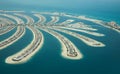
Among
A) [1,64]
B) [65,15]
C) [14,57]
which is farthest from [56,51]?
[65,15]

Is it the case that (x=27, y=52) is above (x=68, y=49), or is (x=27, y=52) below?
below

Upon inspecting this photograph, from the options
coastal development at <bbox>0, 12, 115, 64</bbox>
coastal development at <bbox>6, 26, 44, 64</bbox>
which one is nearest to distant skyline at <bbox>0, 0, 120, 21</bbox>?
coastal development at <bbox>0, 12, 115, 64</bbox>

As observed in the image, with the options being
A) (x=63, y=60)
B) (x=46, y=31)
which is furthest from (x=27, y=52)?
(x=46, y=31)

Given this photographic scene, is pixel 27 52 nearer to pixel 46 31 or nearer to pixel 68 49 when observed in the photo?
pixel 68 49

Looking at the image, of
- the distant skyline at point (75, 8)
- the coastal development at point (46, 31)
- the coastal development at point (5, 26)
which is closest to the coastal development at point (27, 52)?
the coastal development at point (46, 31)

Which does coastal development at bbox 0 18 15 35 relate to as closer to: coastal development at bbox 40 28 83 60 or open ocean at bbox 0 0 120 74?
open ocean at bbox 0 0 120 74

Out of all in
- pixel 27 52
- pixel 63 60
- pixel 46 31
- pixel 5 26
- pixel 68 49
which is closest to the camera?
pixel 63 60

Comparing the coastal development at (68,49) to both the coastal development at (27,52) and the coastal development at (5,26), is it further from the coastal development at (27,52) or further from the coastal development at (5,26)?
the coastal development at (5,26)

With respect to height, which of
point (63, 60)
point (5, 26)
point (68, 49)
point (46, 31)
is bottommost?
point (63, 60)

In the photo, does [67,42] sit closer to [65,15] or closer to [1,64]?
[1,64]
